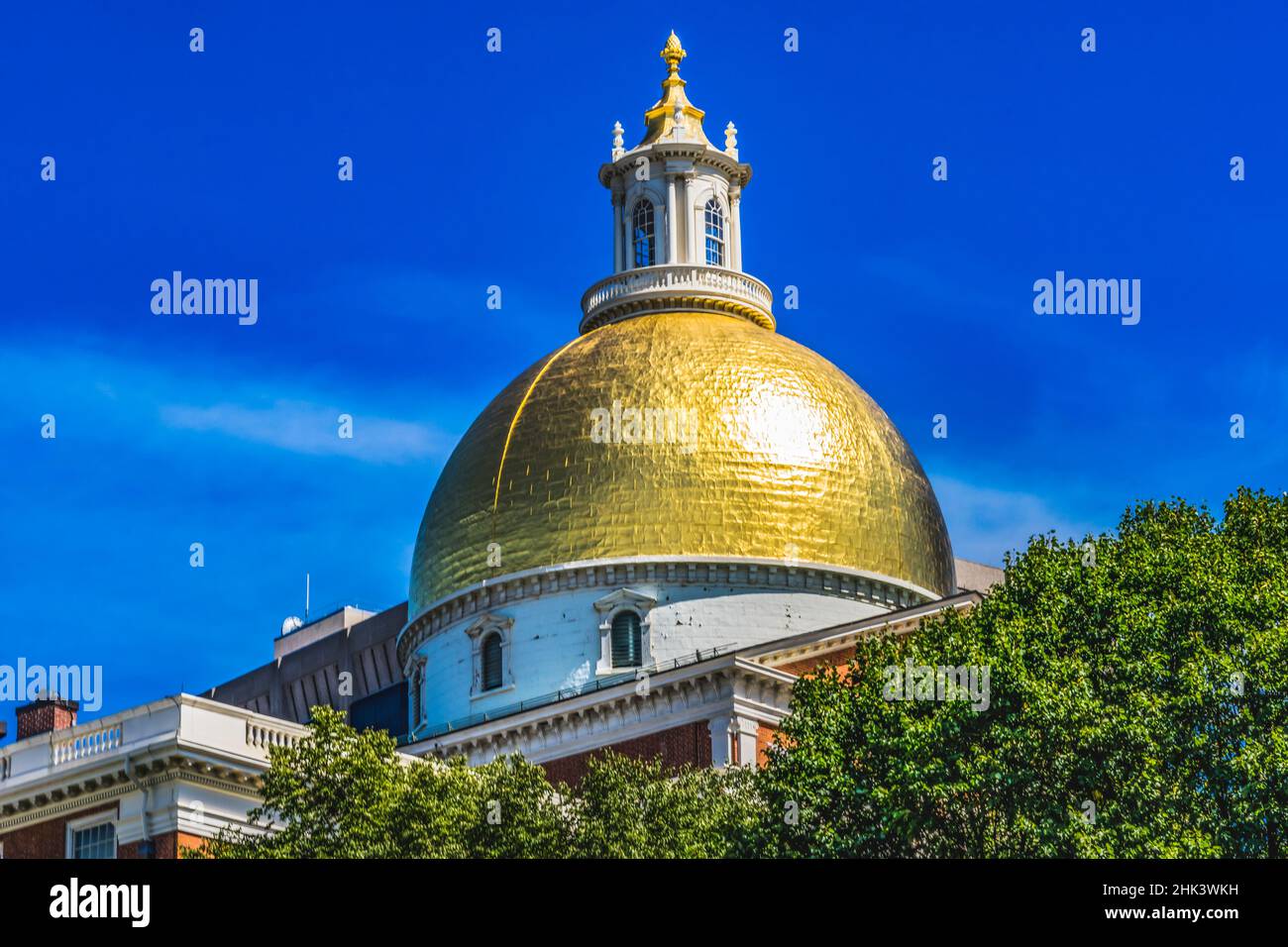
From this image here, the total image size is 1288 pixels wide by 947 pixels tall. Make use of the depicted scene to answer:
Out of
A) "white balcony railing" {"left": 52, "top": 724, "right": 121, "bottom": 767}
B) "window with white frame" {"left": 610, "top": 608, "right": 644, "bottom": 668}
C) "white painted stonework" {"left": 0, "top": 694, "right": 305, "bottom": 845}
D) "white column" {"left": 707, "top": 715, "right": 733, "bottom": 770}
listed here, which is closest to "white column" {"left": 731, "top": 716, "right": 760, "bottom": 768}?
"white column" {"left": 707, "top": 715, "right": 733, "bottom": 770}

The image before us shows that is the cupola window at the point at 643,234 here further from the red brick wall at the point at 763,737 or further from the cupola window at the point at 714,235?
the red brick wall at the point at 763,737

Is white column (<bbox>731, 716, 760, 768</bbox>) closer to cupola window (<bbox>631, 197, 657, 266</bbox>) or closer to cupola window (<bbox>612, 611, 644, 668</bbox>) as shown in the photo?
cupola window (<bbox>612, 611, 644, 668</bbox>)

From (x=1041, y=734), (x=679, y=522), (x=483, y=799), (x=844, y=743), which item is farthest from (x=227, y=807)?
(x=679, y=522)

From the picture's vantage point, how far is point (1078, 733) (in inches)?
1714

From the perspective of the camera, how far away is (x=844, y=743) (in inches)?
1831

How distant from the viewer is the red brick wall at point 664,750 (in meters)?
62.5

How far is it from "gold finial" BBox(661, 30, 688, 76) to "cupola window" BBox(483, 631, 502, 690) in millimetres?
22896

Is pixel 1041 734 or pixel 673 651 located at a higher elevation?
pixel 673 651

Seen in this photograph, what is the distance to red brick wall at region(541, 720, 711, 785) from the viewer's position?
6253cm

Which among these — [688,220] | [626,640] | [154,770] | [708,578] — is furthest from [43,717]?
[688,220]

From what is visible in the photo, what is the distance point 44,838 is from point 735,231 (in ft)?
120

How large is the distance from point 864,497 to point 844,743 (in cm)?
2562
